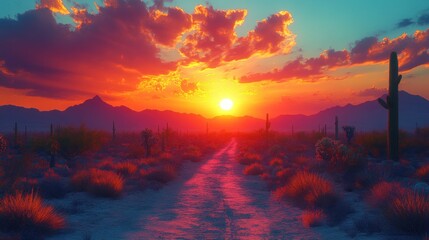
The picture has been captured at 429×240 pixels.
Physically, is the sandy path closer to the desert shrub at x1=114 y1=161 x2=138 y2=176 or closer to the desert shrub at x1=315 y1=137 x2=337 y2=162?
the desert shrub at x1=114 y1=161 x2=138 y2=176

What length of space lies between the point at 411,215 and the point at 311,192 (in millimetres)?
4509

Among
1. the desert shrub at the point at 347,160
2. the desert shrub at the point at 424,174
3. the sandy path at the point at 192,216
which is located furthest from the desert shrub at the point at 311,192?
the desert shrub at the point at 424,174

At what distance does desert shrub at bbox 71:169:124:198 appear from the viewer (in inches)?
566

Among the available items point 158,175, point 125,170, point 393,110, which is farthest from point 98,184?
point 393,110

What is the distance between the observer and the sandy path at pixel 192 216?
9.59 metres

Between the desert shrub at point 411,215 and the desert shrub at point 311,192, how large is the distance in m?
3.09

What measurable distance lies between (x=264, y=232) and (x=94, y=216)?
5245 millimetres

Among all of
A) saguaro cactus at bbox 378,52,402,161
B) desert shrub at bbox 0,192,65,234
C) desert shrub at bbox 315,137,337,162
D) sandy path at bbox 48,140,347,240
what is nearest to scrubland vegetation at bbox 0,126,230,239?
desert shrub at bbox 0,192,65,234

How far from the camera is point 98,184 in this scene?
14.6 meters

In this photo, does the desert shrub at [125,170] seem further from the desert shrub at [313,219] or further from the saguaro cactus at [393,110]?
the saguaro cactus at [393,110]

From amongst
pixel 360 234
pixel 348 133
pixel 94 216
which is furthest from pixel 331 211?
pixel 348 133

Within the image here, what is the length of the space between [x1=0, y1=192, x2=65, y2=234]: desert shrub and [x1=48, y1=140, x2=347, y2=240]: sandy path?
49 cm

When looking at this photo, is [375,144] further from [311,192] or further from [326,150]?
[311,192]

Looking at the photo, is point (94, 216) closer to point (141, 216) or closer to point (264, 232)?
point (141, 216)
